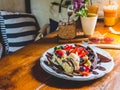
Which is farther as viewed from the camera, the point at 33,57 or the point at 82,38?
the point at 82,38

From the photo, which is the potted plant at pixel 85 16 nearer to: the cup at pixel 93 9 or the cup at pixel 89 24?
the cup at pixel 89 24

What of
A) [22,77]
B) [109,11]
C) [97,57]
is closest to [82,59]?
[97,57]

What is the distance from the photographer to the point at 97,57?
1.27 metres

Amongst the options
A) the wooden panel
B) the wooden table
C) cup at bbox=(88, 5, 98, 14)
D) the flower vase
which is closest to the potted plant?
the flower vase

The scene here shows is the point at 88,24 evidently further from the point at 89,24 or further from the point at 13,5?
the point at 13,5

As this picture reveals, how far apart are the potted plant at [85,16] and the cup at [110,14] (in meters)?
0.21

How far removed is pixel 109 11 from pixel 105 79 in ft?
2.63

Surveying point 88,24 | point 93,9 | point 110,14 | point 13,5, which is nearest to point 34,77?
point 88,24

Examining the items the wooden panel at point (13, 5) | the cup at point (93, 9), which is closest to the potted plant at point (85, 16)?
the cup at point (93, 9)

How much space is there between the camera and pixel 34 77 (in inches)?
46.2

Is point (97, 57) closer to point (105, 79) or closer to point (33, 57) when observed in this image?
point (105, 79)

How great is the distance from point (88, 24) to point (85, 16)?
56 mm

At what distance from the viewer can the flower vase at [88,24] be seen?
5.35ft

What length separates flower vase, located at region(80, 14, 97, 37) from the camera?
1.63m
